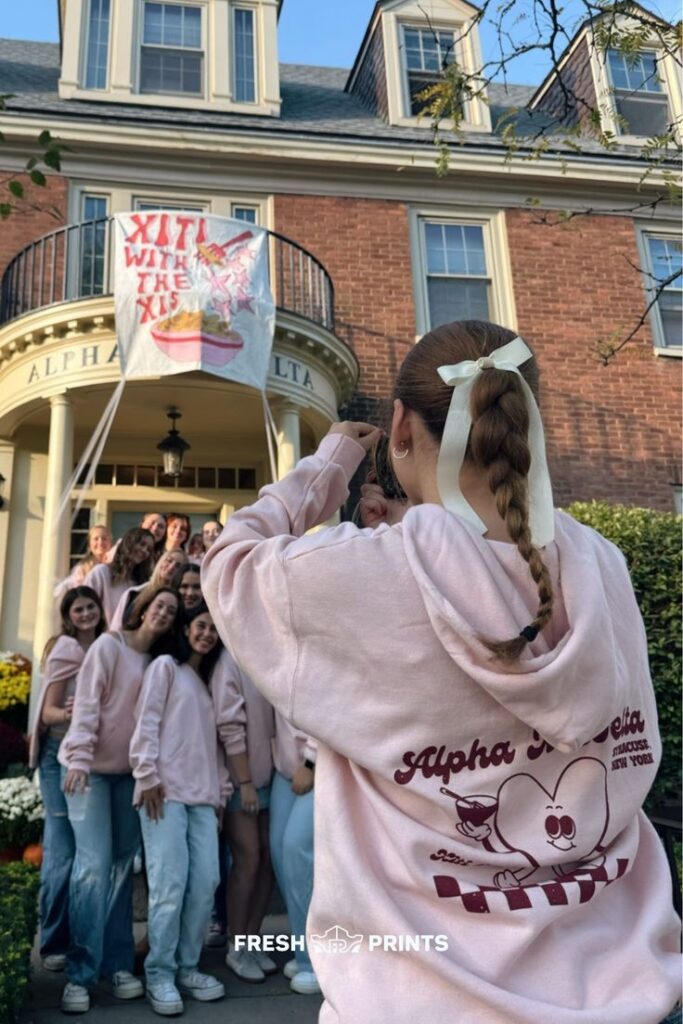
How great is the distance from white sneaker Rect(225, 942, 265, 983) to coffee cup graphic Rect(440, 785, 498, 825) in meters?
3.38

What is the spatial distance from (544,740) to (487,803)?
11 cm

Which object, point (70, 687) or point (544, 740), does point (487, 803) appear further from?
point (70, 687)

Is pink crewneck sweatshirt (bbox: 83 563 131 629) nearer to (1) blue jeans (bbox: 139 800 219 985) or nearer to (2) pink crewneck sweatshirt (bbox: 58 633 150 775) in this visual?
(2) pink crewneck sweatshirt (bbox: 58 633 150 775)

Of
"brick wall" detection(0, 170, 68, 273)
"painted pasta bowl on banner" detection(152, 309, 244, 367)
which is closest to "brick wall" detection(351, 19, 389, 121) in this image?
"brick wall" detection(0, 170, 68, 273)

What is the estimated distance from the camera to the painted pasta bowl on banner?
8.09 meters

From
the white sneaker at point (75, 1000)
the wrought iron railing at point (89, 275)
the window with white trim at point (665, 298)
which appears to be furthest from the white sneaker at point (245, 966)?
the window with white trim at point (665, 298)

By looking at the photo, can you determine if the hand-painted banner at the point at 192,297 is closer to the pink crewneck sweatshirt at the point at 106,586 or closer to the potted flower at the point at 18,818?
the pink crewneck sweatshirt at the point at 106,586

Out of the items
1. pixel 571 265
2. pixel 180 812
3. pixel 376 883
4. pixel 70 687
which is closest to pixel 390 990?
pixel 376 883

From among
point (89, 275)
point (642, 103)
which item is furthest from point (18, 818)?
point (642, 103)

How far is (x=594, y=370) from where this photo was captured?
36.2ft

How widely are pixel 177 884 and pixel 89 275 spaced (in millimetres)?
8225

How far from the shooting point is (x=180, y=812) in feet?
12.7

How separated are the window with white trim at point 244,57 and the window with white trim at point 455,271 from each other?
3214 millimetres

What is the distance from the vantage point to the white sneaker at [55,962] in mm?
4082
